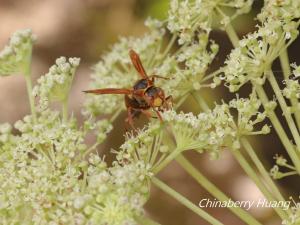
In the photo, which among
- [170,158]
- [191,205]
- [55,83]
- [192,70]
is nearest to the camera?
[191,205]

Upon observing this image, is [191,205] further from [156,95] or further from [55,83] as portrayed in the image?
[55,83]

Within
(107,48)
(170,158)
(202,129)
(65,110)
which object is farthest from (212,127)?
(107,48)

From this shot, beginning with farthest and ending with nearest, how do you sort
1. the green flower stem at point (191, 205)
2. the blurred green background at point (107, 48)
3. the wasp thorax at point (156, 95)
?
the blurred green background at point (107, 48) < the wasp thorax at point (156, 95) < the green flower stem at point (191, 205)

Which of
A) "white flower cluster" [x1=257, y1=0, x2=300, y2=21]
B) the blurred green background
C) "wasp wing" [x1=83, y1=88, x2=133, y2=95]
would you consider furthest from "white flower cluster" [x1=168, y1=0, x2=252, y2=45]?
the blurred green background

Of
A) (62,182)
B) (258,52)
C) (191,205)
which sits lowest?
(191,205)

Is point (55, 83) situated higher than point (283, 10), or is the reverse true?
point (55, 83)

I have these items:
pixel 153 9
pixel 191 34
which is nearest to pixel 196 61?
pixel 191 34

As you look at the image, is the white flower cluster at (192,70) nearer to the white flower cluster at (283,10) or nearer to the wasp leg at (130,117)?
the wasp leg at (130,117)

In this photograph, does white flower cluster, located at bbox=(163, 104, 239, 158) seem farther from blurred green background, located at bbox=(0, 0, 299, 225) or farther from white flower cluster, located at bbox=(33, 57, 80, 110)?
blurred green background, located at bbox=(0, 0, 299, 225)

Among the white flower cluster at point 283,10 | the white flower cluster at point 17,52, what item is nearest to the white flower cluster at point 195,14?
the white flower cluster at point 283,10
